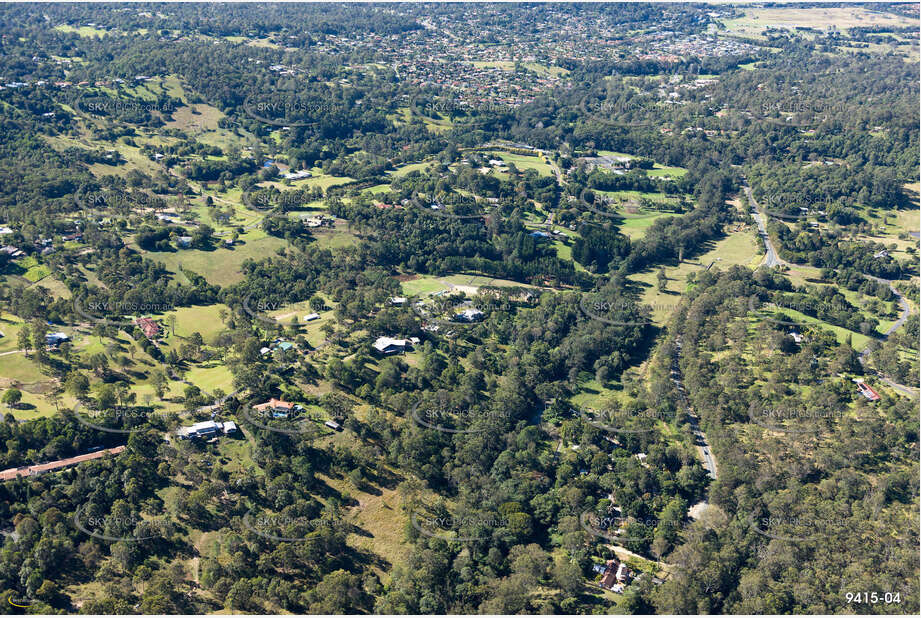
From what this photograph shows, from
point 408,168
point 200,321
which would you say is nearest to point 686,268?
point 408,168

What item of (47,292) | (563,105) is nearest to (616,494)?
(47,292)

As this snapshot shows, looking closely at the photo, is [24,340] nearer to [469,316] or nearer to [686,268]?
[469,316]

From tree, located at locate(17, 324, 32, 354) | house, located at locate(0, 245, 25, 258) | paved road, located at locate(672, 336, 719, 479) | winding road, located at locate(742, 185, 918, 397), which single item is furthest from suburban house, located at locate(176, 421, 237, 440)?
winding road, located at locate(742, 185, 918, 397)

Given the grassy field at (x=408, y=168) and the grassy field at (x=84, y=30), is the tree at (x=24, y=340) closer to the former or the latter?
the grassy field at (x=408, y=168)

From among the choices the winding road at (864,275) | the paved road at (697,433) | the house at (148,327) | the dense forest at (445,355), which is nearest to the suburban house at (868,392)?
the dense forest at (445,355)

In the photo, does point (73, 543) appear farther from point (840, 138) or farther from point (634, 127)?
point (840, 138)

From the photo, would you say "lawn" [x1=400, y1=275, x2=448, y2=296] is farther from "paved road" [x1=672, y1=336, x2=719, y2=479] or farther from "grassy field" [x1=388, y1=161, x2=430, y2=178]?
"grassy field" [x1=388, y1=161, x2=430, y2=178]
